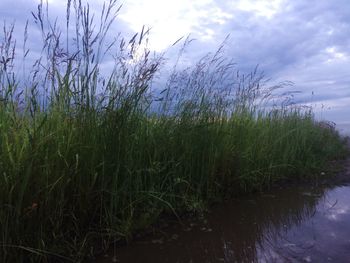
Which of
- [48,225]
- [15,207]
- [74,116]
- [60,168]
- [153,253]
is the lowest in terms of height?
[153,253]

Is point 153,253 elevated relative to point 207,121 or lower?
lower

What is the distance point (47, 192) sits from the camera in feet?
8.27

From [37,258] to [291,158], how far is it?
12.6ft

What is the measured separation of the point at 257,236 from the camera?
10.3ft

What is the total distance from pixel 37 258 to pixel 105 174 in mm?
779

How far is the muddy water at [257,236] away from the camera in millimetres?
2725

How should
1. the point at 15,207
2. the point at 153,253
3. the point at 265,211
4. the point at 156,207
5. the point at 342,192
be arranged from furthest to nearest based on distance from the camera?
the point at 342,192 → the point at 265,211 → the point at 156,207 → the point at 153,253 → the point at 15,207

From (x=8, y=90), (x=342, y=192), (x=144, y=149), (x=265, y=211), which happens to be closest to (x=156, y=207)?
(x=144, y=149)

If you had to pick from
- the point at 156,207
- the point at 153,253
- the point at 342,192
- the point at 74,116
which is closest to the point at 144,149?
the point at 156,207

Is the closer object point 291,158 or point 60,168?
point 60,168

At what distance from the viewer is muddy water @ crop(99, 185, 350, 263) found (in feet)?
8.94

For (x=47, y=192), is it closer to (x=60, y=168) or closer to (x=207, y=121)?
(x=60, y=168)

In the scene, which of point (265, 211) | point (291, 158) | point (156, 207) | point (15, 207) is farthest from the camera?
point (291, 158)

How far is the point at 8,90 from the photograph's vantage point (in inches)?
103
